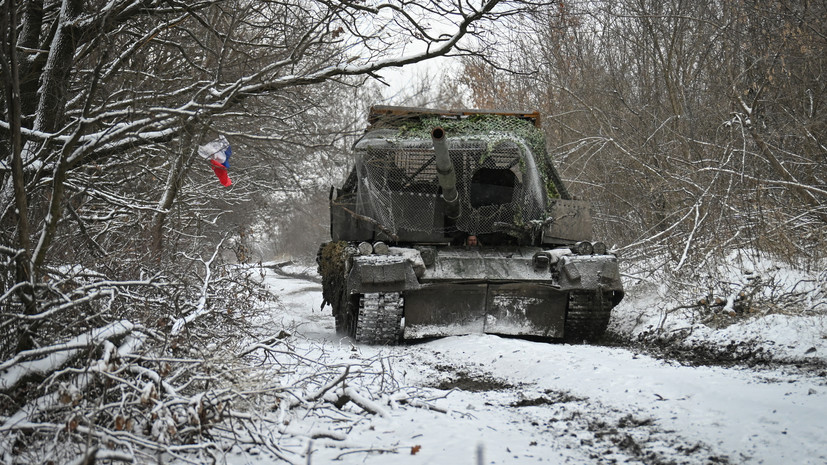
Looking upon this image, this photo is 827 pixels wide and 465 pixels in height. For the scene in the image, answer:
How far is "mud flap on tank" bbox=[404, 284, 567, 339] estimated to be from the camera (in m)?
7.91

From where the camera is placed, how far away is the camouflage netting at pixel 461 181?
336 inches

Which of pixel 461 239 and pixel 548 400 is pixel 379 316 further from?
pixel 548 400

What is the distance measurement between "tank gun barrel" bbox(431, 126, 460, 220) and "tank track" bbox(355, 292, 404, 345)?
125cm

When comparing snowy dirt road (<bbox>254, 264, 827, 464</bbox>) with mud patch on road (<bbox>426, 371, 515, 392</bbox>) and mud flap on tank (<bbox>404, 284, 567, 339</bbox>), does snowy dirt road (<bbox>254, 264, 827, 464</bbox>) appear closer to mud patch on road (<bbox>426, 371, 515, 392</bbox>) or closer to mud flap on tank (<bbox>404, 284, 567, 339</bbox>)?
mud patch on road (<bbox>426, 371, 515, 392</bbox>)

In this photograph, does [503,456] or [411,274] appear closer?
[503,456]

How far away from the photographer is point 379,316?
7.71 m

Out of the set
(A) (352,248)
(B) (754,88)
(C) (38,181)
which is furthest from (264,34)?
(B) (754,88)

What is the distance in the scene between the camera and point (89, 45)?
A: 219 inches

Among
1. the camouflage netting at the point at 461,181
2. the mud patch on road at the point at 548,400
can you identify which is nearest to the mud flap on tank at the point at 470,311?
the camouflage netting at the point at 461,181

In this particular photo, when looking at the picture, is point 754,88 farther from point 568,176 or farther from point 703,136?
point 568,176

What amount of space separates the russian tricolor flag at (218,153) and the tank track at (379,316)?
2.05 meters

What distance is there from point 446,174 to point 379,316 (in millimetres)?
1661

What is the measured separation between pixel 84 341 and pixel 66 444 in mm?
723

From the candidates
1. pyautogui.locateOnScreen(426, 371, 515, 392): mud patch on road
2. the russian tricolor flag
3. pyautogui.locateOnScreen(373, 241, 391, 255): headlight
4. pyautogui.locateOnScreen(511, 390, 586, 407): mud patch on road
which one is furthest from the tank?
pyautogui.locateOnScreen(511, 390, 586, 407): mud patch on road
